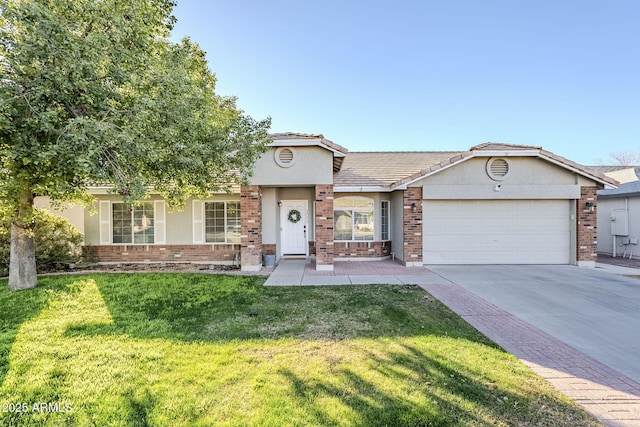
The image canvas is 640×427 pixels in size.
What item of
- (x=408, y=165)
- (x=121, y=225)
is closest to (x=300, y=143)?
(x=408, y=165)

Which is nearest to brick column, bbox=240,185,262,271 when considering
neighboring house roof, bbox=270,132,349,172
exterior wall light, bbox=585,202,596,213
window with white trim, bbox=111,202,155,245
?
neighboring house roof, bbox=270,132,349,172

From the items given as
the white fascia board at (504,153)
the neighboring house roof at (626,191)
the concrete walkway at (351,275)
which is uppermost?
the white fascia board at (504,153)

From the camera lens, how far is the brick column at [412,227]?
11078mm

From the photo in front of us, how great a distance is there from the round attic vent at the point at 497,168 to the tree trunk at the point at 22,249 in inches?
595

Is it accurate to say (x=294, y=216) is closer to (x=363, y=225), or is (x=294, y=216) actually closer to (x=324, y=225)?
(x=324, y=225)

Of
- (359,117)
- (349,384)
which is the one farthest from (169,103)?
(359,117)

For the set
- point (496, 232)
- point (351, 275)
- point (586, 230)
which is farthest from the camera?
point (496, 232)

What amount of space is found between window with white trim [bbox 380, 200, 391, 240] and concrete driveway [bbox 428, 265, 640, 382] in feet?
8.96

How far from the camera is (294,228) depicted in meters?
12.8

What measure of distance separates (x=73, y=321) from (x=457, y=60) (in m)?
19.0

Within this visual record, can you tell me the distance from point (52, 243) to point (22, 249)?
8.53 feet

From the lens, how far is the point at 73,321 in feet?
18.0

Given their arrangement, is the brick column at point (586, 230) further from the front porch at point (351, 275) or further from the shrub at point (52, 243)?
the shrub at point (52, 243)

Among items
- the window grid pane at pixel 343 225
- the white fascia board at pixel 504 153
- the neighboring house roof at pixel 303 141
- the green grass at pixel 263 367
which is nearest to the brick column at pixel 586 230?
the white fascia board at pixel 504 153
